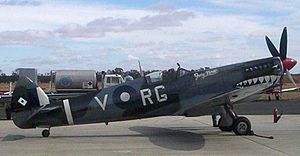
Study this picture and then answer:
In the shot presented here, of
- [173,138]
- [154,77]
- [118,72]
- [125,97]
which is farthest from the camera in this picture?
[118,72]

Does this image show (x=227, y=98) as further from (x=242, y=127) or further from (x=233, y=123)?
(x=242, y=127)

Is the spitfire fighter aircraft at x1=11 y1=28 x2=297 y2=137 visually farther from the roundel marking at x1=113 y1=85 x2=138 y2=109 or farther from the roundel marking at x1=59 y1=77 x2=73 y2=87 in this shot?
the roundel marking at x1=59 y1=77 x2=73 y2=87

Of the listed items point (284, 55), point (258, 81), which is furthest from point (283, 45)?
point (258, 81)

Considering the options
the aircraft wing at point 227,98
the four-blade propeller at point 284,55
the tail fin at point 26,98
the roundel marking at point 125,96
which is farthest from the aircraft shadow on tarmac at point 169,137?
the four-blade propeller at point 284,55

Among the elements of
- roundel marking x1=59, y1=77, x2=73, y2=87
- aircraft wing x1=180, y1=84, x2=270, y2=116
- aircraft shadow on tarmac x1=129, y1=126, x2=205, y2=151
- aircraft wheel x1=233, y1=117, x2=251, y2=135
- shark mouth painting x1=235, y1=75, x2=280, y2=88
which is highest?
shark mouth painting x1=235, y1=75, x2=280, y2=88

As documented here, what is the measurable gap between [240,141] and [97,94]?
4.57 meters

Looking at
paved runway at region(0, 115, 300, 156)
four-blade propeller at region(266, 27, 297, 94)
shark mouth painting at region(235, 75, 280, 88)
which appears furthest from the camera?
→ four-blade propeller at region(266, 27, 297, 94)

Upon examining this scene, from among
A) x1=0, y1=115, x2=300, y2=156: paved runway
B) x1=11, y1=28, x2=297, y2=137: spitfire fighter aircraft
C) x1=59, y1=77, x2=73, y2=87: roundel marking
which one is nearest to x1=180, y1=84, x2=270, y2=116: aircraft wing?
x1=11, y1=28, x2=297, y2=137: spitfire fighter aircraft

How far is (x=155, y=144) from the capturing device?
13.0m

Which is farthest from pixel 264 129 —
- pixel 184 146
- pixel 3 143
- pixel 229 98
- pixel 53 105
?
pixel 3 143

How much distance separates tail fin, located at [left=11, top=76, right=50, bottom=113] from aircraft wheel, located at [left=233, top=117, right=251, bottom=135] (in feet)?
19.6

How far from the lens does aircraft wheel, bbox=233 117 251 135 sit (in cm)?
1494

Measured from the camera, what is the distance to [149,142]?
13.5 metres

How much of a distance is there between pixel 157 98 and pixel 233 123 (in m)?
2.60
